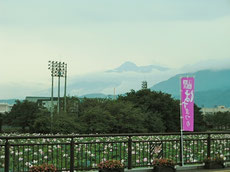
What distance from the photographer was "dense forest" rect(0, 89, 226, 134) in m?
41.5

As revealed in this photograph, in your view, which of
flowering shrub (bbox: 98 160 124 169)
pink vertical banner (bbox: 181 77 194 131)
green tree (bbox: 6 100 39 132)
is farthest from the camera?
green tree (bbox: 6 100 39 132)

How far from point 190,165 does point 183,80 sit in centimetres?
281

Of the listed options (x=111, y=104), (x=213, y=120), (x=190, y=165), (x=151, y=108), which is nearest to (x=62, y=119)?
(x=111, y=104)

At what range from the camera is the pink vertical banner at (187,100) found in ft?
40.2

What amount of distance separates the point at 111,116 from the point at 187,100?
100 feet

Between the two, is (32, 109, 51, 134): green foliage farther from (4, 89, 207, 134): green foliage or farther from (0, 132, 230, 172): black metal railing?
(0, 132, 230, 172): black metal railing

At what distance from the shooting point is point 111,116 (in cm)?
4269

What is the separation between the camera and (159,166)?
11148 millimetres

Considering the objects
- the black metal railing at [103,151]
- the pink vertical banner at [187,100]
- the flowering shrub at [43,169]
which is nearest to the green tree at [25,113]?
the black metal railing at [103,151]

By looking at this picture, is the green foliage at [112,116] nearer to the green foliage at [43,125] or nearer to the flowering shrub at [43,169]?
the green foliage at [43,125]

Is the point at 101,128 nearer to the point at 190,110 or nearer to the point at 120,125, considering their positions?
the point at 120,125

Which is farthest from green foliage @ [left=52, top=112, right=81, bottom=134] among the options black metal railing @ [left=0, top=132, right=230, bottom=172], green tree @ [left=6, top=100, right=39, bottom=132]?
black metal railing @ [left=0, top=132, right=230, bottom=172]

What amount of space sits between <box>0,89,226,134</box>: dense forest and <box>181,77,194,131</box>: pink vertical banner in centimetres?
2863

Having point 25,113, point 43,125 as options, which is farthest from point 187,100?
point 25,113
